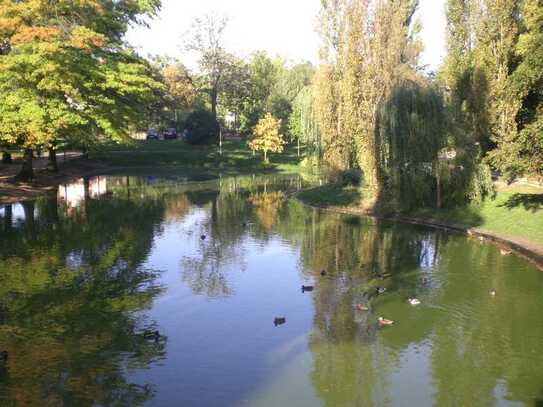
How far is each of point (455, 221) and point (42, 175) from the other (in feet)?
117

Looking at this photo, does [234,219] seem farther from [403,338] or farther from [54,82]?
[403,338]

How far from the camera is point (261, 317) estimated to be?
16734 mm

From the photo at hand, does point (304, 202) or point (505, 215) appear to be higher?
point (505, 215)

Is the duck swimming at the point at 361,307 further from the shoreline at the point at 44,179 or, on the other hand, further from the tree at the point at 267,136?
the tree at the point at 267,136

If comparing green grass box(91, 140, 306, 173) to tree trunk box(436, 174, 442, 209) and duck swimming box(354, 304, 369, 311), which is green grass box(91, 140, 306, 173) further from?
duck swimming box(354, 304, 369, 311)

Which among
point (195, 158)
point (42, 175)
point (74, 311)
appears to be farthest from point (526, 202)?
point (195, 158)

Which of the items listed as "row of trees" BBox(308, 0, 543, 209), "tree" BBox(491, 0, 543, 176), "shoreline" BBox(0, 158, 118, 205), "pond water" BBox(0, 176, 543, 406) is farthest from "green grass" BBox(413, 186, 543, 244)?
"shoreline" BBox(0, 158, 118, 205)

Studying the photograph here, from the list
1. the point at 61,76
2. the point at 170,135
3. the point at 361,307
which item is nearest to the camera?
the point at 361,307

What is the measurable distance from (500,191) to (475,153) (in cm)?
374

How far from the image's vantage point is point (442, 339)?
A: 49.7 feet

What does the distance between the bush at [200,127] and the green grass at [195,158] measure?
1.15m

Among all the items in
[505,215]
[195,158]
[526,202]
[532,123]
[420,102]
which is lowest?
[505,215]

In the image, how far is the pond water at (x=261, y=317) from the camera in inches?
481

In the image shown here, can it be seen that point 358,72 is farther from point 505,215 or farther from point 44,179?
point 44,179
